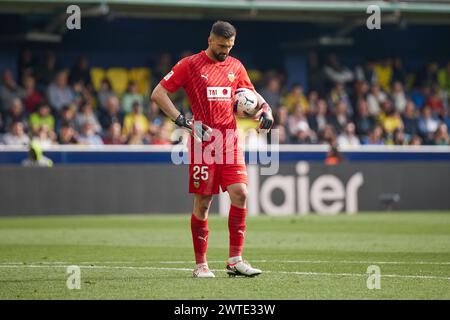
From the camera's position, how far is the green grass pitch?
8.86m

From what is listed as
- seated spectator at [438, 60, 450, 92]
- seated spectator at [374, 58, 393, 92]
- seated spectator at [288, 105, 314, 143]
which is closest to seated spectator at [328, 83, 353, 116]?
seated spectator at [288, 105, 314, 143]

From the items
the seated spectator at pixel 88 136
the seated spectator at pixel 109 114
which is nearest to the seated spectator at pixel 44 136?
the seated spectator at pixel 88 136

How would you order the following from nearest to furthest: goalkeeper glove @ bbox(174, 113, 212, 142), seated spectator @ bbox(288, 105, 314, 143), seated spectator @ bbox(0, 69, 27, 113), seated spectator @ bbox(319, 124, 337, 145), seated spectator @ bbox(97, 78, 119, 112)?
goalkeeper glove @ bbox(174, 113, 212, 142) < seated spectator @ bbox(0, 69, 27, 113) < seated spectator @ bbox(319, 124, 337, 145) < seated spectator @ bbox(97, 78, 119, 112) < seated spectator @ bbox(288, 105, 314, 143)

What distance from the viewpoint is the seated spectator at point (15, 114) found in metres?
24.4

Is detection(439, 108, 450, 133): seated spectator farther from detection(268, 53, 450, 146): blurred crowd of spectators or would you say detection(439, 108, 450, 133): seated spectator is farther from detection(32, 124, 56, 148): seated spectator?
detection(32, 124, 56, 148): seated spectator

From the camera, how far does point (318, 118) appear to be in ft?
91.2

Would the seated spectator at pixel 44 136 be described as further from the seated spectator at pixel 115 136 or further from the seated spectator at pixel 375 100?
the seated spectator at pixel 375 100

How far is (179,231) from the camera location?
58.1ft

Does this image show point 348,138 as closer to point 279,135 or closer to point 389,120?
point 389,120

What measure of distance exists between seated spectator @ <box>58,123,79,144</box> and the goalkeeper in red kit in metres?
14.1

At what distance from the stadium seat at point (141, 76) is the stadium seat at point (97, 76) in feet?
2.50

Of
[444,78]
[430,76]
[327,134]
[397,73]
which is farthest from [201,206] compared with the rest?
[444,78]

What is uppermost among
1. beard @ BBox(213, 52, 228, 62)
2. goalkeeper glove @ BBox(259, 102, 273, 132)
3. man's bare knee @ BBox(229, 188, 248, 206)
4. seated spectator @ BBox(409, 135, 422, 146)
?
beard @ BBox(213, 52, 228, 62)

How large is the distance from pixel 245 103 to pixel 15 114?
14949 mm
